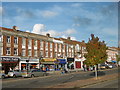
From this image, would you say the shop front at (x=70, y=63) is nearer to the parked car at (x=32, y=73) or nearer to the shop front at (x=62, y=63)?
the shop front at (x=62, y=63)

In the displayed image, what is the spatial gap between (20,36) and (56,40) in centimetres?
1350

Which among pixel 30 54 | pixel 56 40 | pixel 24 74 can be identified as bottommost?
pixel 24 74

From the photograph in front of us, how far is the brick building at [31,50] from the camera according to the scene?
135 ft

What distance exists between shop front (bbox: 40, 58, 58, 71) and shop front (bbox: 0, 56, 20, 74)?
26.6 ft

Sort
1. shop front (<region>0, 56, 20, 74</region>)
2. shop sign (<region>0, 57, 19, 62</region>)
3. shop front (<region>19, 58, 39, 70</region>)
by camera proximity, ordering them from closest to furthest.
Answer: shop sign (<region>0, 57, 19, 62</region>), shop front (<region>0, 56, 20, 74</region>), shop front (<region>19, 58, 39, 70</region>)

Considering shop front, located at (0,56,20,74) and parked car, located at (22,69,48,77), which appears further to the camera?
shop front, located at (0,56,20,74)

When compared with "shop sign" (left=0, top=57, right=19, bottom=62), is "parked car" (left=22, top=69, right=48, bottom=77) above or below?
below

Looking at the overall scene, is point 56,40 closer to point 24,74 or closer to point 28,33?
point 28,33

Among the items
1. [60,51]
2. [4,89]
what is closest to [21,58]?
[60,51]

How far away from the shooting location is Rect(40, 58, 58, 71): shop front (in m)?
50.3

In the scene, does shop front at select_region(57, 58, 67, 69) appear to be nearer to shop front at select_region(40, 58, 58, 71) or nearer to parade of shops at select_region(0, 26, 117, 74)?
parade of shops at select_region(0, 26, 117, 74)

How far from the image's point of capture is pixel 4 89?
17.5 meters

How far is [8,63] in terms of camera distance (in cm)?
4125

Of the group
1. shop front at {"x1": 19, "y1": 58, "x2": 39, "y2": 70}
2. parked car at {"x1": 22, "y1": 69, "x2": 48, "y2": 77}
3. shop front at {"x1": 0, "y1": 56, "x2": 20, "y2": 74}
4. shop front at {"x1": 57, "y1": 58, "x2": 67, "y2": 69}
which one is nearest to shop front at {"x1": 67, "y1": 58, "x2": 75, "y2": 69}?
shop front at {"x1": 57, "y1": 58, "x2": 67, "y2": 69}
